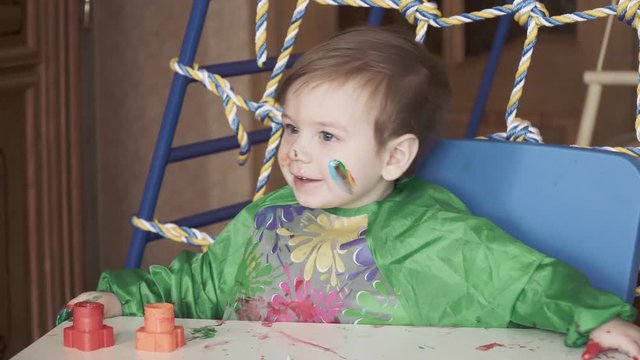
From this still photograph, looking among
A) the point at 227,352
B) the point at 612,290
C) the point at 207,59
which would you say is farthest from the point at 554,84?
the point at 227,352

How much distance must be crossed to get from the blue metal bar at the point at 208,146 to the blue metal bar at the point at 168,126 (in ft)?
0.09

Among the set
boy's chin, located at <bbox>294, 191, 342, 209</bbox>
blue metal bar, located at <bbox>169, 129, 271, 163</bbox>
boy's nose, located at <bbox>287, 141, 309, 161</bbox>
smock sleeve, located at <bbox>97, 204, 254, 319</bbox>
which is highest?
boy's nose, located at <bbox>287, 141, 309, 161</bbox>

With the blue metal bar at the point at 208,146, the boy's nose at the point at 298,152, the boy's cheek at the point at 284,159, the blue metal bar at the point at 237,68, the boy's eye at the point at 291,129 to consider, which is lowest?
the blue metal bar at the point at 208,146

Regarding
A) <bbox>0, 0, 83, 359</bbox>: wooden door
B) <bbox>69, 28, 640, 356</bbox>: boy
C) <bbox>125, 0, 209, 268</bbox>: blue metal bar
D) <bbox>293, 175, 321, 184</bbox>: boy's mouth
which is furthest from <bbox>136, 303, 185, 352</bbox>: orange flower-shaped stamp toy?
<bbox>0, 0, 83, 359</bbox>: wooden door

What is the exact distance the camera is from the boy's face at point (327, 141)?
130cm

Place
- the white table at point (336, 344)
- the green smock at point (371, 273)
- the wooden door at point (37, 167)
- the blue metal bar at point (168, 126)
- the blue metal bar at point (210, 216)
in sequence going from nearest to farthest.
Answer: the white table at point (336, 344), the green smock at point (371, 273), the blue metal bar at point (168, 126), the blue metal bar at point (210, 216), the wooden door at point (37, 167)

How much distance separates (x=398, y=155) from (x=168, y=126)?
1.46 ft

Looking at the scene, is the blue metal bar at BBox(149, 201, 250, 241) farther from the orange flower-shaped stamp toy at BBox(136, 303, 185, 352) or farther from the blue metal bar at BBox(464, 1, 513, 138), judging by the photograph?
the orange flower-shaped stamp toy at BBox(136, 303, 185, 352)

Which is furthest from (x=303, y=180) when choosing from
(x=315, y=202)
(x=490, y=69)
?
(x=490, y=69)

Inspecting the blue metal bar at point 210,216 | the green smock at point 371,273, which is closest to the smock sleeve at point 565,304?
the green smock at point 371,273

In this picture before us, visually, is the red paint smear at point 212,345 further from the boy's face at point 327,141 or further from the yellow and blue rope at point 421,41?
the yellow and blue rope at point 421,41

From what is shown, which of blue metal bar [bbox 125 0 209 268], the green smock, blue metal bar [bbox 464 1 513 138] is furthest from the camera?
blue metal bar [bbox 464 1 513 138]

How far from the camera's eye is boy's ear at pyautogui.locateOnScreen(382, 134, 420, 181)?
134 centimetres

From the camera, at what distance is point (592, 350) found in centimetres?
99
